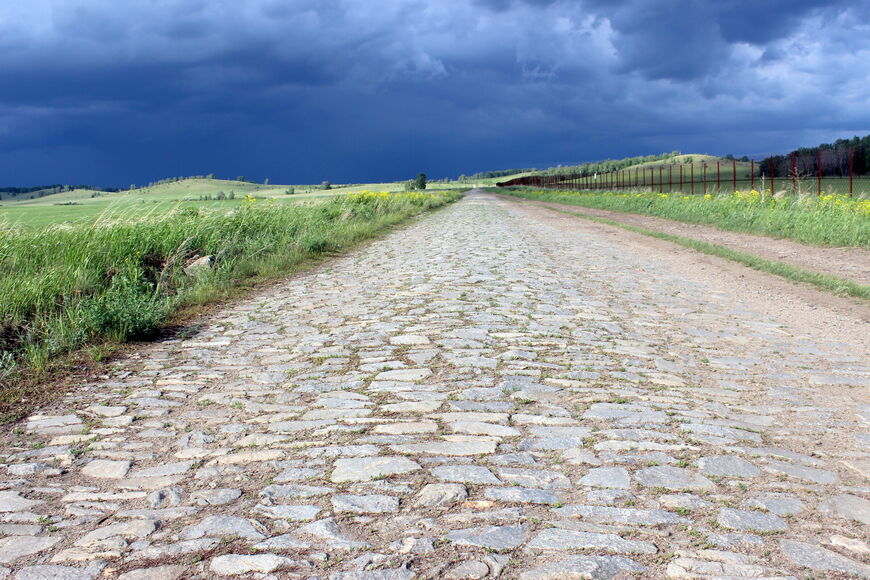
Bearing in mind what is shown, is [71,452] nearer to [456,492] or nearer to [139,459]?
[139,459]

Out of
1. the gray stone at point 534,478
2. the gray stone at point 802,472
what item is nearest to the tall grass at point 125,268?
the gray stone at point 534,478

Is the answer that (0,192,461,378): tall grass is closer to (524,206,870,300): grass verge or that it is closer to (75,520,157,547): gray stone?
(75,520,157,547): gray stone

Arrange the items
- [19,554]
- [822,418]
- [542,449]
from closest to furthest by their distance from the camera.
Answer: [19,554] → [542,449] → [822,418]

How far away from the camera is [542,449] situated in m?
3.68

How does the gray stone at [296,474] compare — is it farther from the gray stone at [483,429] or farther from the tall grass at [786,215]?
the tall grass at [786,215]

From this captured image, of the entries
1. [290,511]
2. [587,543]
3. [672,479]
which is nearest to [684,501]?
[672,479]

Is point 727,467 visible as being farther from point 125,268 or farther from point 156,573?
point 125,268

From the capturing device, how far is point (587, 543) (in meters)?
2.66

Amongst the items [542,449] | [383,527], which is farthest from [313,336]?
[383,527]

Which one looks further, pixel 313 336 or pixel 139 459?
pixel 313 336

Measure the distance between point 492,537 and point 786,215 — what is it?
18.6 meters

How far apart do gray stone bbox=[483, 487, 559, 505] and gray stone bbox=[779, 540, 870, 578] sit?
0.92m

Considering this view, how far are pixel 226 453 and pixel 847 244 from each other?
15.4 m

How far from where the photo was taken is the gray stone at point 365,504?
2.98 metres
